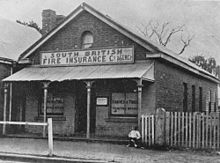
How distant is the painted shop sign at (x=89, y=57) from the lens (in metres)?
18.3

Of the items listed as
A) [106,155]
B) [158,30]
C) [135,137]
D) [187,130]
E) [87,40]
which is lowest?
[106,155]

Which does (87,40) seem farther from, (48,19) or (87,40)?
(48,19)

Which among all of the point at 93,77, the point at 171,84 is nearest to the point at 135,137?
the point at 93,77

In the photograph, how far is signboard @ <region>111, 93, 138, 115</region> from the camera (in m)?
18.2

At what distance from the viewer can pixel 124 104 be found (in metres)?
18.4

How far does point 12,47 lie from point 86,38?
5211mm

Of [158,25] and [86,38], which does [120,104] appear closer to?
[86,38]

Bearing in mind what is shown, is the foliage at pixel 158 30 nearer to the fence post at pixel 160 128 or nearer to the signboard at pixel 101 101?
the signboard at pixel 101 101

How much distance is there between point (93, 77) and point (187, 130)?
4950 mm

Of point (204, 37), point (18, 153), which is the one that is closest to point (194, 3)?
point (204, 37)

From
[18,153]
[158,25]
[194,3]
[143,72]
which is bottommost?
[18,153]

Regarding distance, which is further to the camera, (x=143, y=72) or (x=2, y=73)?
(x=2, y=73)

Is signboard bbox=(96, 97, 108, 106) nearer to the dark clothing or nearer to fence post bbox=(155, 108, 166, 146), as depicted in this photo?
the dark clothing

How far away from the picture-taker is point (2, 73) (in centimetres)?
1995
